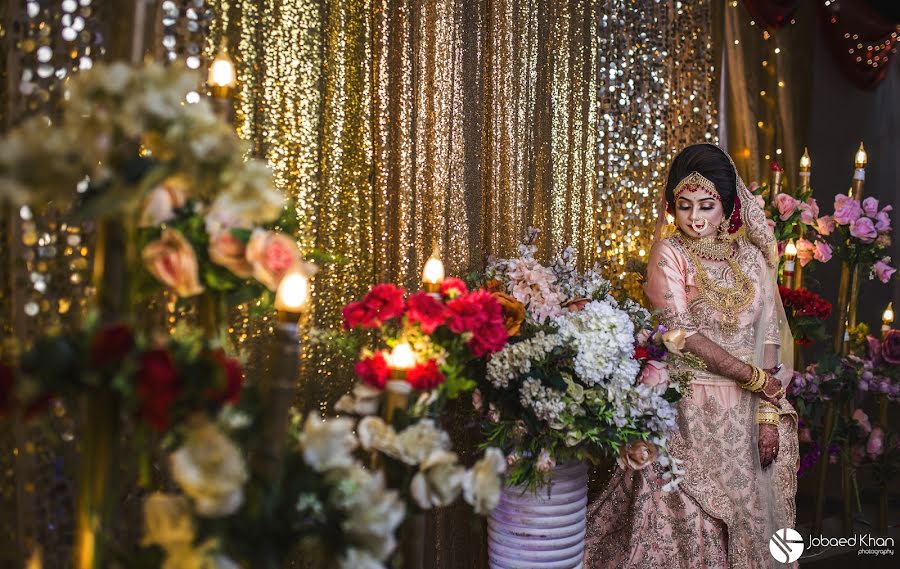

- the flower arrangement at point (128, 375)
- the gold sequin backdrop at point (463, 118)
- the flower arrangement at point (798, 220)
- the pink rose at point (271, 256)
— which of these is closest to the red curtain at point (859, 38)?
the gold sequin backdrop at point (463, 118)

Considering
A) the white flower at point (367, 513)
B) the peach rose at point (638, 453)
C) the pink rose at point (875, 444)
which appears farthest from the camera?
the pink rose at point (875, 444)

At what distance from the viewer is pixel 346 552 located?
115 cm

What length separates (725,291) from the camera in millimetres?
2779

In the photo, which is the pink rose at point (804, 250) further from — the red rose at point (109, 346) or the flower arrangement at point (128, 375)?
the red rose at point (109, 346)

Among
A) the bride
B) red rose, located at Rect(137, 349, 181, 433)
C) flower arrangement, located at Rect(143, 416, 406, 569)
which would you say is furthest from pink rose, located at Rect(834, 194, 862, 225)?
red rose, located at Rect(137, 349, 181, 433)

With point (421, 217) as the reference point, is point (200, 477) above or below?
below

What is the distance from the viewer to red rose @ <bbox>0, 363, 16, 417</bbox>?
986 mm

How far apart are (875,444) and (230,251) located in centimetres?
344

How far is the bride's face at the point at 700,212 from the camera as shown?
278 cm

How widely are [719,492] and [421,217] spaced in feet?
4.50

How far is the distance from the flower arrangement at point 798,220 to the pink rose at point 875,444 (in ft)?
3.00

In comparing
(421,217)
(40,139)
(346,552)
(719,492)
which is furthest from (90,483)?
(719,492)

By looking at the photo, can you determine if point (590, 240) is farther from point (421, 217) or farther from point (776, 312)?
point (421, 217)

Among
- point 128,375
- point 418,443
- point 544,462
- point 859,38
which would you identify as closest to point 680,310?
point 544,462
